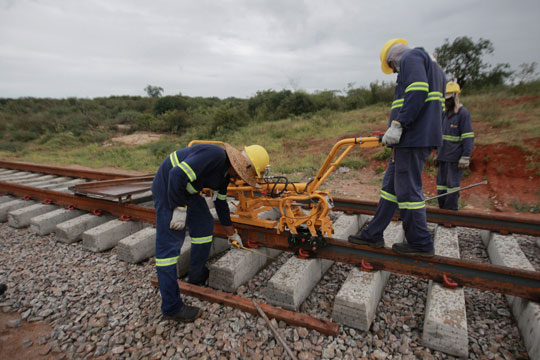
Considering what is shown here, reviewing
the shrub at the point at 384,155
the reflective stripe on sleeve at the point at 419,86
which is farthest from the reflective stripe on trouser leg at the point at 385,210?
the shrub at the point at 384,155

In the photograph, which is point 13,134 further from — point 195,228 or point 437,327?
point 437,327

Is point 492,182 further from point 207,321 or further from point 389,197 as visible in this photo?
point 207,321

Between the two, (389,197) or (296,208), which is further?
(296,208)

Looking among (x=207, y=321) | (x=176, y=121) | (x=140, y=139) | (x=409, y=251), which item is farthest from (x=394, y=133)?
(x=176, y=121)

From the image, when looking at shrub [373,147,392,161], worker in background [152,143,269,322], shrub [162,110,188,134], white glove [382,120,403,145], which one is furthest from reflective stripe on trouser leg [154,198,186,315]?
shrub [162,110,188,134]

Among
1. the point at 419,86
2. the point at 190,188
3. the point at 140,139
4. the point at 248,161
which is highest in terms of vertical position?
the point at 419,86

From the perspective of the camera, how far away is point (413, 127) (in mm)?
2732

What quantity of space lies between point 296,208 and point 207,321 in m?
1.55

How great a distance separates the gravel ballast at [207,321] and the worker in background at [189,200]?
259 mm

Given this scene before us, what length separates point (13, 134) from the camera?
72.2 ft

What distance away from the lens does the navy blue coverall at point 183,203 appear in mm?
2498

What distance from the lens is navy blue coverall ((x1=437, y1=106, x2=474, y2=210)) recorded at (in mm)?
4430

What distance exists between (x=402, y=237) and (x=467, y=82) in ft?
62.8

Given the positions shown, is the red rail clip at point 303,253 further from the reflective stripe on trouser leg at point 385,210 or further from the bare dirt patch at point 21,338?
the bare dirt patch at point 21,338
